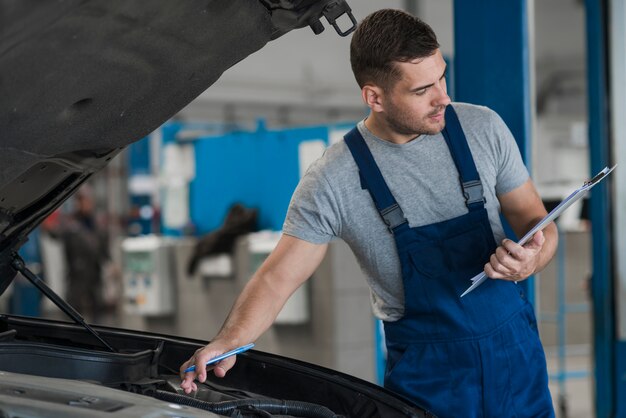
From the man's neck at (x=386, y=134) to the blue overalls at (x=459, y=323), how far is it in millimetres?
63

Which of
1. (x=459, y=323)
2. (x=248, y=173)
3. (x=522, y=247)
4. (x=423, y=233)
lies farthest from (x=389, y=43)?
(x=248, y=173)

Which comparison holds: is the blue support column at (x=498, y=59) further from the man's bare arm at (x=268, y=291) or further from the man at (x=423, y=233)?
the man's bare arm at (x=268, y=291)

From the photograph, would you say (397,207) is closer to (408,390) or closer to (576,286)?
(408,390)

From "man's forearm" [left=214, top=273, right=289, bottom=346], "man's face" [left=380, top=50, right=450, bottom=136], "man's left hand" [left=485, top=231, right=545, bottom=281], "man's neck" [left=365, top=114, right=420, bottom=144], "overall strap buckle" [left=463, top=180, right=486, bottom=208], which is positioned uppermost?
"man's face" [left=380, top=50, right=450, bottom=136]

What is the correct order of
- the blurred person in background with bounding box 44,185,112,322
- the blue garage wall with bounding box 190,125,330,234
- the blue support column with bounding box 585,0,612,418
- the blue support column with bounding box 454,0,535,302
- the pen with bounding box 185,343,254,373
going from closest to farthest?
1. the pen with bounding box 185,343,254,373
2. the blue support column with bounding box 454,0,535,302
3. the blue support column with bounding box 585,0,612,418
4. the blue garage wall with bounding box 190,125,330,234
5. the blurred person in background with bounding box 44,185,112,322

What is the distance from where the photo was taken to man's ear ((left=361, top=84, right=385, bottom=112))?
6.86 ft

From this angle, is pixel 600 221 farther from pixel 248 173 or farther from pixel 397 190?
pixel 248 173

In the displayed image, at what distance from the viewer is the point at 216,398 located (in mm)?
2020

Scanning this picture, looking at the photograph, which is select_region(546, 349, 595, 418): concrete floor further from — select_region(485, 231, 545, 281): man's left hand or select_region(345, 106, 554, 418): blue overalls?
select_region(485, 231, 545, 281): man's left hand

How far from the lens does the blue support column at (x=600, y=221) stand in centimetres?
422

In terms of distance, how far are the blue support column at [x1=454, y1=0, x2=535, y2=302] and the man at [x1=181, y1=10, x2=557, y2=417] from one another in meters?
0.83

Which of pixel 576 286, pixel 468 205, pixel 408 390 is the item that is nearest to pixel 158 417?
pixel 408 390

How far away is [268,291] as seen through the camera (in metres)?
2.11

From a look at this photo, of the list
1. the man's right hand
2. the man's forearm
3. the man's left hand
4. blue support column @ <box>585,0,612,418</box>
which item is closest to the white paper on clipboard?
the man's left hand
